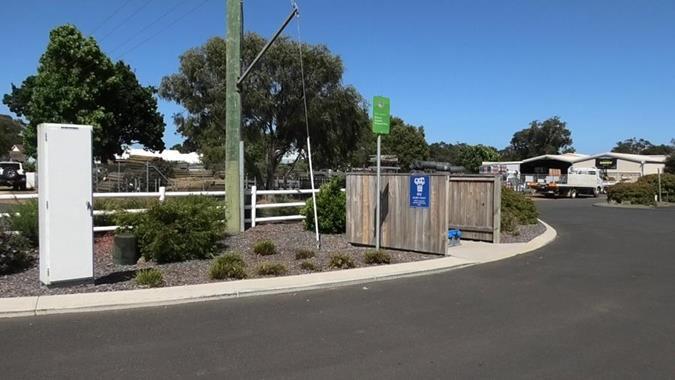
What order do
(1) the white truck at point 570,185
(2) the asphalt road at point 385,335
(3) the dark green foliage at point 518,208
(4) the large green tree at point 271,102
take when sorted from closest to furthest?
(2) the asphalt road at point 385,335
(3) the dark green foliage at point 518,208
(4) the large green tree at point 271,102
(1) the white truck at point 570,185

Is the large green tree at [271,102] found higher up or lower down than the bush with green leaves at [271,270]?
higher up

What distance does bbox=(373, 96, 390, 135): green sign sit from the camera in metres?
12.4

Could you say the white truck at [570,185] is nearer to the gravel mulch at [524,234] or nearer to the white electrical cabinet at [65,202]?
the gravel mulch at [524,234]

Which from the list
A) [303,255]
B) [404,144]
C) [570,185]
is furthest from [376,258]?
[404,144]

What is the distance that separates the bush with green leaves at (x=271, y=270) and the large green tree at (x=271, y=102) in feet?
61.2

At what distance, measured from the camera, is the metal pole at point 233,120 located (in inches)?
593

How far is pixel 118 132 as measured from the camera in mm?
42562

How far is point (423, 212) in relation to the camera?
41.9ft

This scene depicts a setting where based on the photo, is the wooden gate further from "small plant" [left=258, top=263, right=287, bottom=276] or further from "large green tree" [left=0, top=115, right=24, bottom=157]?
"large green tree" [left=0, top=115, right=24, bottom=157]

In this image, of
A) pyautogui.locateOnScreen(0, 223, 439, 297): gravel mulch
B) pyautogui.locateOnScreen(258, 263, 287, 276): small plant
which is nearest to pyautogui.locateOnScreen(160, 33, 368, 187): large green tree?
pyautogui.locateOnScreen(0, 223, 439, 297): gravel mulch

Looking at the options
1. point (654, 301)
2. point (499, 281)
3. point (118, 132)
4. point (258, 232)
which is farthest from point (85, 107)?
point (654, 301)

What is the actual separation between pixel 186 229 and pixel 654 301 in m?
7.88

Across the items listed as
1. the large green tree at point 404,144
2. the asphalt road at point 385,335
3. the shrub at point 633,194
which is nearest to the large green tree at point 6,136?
the large green tree at point 404,144

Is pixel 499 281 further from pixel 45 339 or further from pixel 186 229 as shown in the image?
pixel 45 339
